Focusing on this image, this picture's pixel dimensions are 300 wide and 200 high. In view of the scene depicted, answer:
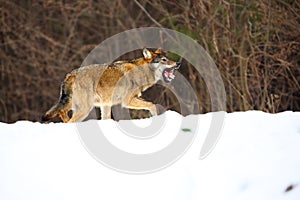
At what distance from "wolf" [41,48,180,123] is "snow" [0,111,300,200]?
2.25m

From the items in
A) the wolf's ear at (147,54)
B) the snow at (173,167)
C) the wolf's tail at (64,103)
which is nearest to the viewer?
the snow at (173,167)

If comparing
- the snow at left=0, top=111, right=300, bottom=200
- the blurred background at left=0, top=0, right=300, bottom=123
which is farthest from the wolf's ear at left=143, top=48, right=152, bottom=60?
the snow at left=0, top=111, right=300, bottom=200

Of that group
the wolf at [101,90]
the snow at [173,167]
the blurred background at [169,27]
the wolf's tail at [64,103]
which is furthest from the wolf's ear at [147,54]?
the snow at [173,167]

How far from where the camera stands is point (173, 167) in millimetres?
4473

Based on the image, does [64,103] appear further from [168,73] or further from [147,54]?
[168,73]

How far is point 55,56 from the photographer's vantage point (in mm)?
15602

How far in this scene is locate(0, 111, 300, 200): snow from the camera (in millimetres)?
4207

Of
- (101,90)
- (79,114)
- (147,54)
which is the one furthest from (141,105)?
(147,54)

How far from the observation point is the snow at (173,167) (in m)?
4.21

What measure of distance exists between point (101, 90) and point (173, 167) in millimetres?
3210

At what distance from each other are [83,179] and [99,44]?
11.0 metres

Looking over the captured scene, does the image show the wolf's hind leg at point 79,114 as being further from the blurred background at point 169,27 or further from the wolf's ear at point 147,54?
the blurred background at point 169,27

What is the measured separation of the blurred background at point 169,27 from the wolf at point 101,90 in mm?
2384

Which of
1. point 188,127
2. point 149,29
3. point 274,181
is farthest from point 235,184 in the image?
point 149,29
